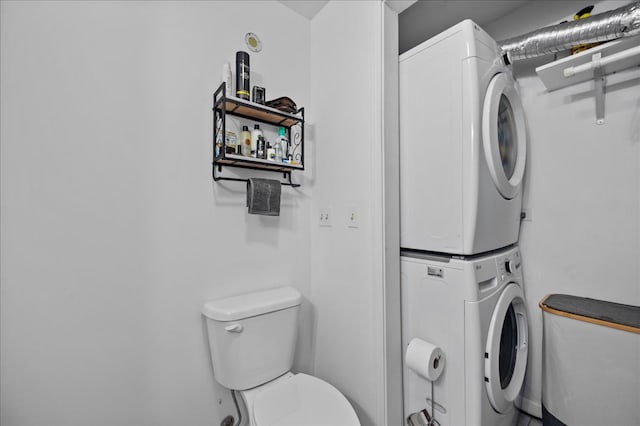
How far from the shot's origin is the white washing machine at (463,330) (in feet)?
3.51

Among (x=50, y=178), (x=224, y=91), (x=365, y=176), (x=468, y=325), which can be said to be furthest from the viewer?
(x=365, y=176)

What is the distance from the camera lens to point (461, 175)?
1.10 m

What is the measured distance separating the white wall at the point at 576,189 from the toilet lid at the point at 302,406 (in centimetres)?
123

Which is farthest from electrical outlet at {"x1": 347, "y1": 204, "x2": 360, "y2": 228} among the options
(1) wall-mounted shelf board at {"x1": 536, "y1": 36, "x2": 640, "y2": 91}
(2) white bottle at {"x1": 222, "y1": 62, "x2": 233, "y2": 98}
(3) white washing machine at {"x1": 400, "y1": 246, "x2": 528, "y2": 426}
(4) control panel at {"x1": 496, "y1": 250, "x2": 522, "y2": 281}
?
(1) wall-mounted shelf board at {"x1": 536, "y1": 36, "x2": 640, "y2": 91}

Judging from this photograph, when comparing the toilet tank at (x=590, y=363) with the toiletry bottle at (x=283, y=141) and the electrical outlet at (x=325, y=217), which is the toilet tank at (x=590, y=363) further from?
the toiletry bottle at (x=283, y=141)

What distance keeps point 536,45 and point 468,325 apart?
1369mm

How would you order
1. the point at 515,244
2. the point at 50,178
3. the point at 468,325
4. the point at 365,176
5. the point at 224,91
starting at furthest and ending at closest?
the point at 515,244 → the point at 365,176 → the point at 224,91 → the point at 468,325 → the point at 50,178

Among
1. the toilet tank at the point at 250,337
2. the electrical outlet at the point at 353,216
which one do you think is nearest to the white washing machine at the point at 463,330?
the electrical outlet at the point at 353,216

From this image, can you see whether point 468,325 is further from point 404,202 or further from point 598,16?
point 598,16

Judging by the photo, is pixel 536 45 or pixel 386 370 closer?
pixel 386 370

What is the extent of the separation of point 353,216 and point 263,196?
45 centimetres

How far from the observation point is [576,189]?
56.6 inches

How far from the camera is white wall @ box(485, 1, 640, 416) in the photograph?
1289mm

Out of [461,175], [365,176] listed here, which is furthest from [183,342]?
[461,175]
